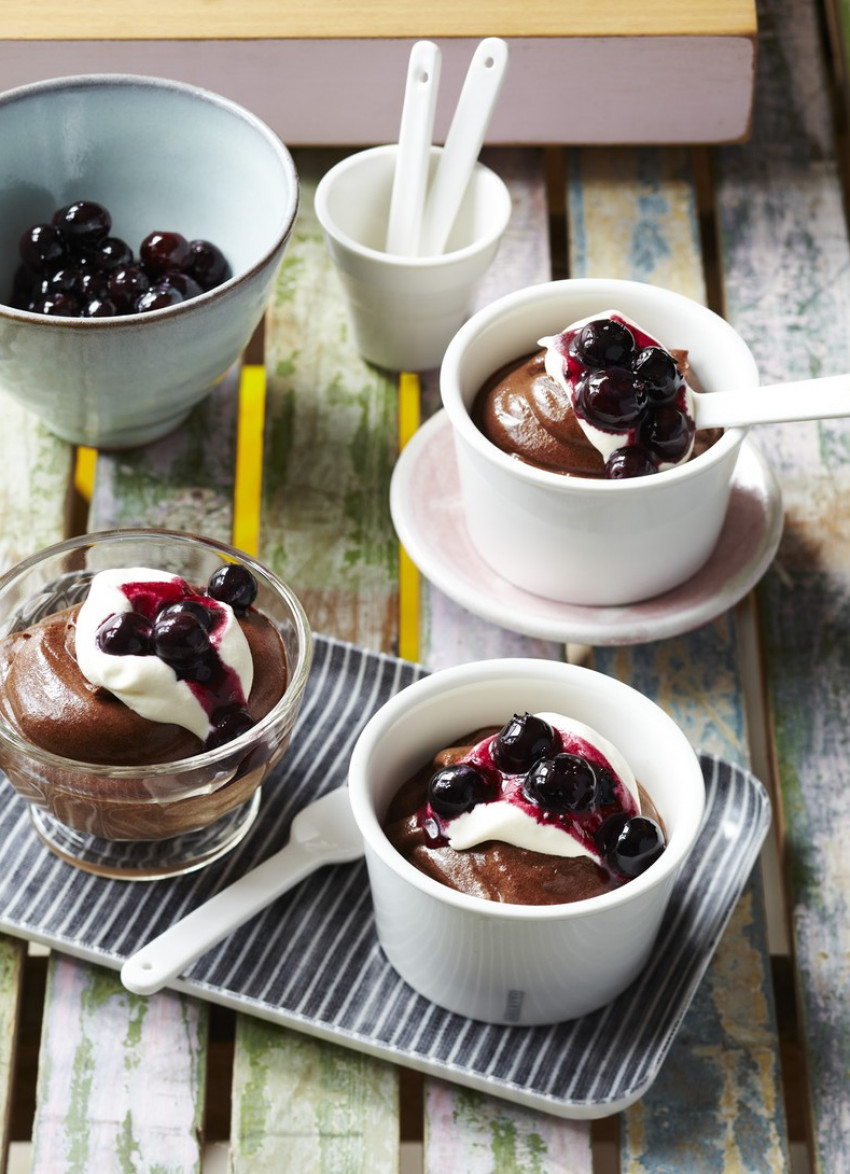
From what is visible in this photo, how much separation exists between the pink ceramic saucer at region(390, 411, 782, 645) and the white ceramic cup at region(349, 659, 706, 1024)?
14 centimetres

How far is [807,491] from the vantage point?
3.90 ft

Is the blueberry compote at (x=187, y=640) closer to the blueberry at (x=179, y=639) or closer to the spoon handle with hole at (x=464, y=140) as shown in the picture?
the blueberry at (x=179, y=639)

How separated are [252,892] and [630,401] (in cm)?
37

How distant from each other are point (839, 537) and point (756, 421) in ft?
0.68

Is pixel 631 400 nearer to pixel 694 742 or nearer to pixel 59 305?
pixel 694 742

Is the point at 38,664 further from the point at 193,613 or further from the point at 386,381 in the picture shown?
the point at 386,381

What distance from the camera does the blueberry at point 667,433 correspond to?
983 millimetres

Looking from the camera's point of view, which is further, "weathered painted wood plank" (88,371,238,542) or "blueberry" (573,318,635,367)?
"weathered painted wood plank" (88,371,238,542)

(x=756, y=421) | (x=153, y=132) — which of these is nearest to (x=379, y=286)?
(x=153, y=132)

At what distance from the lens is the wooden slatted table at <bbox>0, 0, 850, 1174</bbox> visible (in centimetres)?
87

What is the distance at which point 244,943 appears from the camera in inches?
36.0

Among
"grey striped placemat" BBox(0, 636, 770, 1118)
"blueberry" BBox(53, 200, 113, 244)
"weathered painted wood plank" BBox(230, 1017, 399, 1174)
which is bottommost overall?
"weathered painted wood plank" BBox(230, 1017, 399, 1174)

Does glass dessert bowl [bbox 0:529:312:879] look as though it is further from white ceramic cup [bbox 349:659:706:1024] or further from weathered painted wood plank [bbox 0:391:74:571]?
weathered painted wood plank [bbox 0:391:74:571]

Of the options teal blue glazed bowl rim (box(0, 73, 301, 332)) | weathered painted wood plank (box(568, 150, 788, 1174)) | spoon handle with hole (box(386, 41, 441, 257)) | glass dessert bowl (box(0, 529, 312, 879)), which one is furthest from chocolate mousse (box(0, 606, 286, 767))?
spoon handle with hole (box(386, 41, 441, 257))
